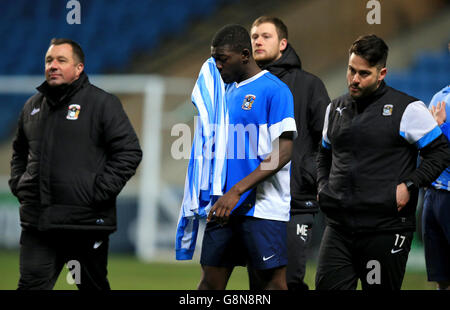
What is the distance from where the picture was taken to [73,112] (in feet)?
16.1

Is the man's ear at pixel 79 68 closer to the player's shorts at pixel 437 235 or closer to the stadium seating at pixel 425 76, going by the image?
the player's shorts at pixel 437 235

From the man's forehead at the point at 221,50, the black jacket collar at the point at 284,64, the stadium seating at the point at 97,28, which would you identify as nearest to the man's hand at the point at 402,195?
the man's forehead at the point at 221,50

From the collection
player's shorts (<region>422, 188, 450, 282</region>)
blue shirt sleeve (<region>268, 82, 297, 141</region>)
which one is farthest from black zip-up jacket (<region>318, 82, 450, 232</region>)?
player's shorts (<region>422, 188, 450, 282</region>)

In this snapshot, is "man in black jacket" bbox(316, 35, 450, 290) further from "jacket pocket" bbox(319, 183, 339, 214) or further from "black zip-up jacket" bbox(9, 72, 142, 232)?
"black zip-up jacket" bbox(9, 72, 142, 232)

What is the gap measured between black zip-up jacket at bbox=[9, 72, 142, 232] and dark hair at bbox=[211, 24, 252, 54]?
1163mm

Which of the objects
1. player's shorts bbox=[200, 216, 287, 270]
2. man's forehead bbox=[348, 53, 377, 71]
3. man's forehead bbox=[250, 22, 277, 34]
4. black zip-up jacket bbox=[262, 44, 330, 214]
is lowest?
player's shorts bbox=[200, 216, 287, 270]

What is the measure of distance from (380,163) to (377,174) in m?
0.06

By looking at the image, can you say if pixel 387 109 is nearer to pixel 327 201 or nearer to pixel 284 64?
pixel 327 201

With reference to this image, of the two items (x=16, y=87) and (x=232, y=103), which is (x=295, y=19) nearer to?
(x=16, y=87)

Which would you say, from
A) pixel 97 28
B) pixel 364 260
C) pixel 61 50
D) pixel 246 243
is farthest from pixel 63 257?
pixel 97 28

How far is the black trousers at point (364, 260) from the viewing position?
4.20 metres

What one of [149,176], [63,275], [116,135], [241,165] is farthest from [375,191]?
[149,176]

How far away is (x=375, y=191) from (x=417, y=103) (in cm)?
54

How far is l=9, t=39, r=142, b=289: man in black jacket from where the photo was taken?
4.78 metres
